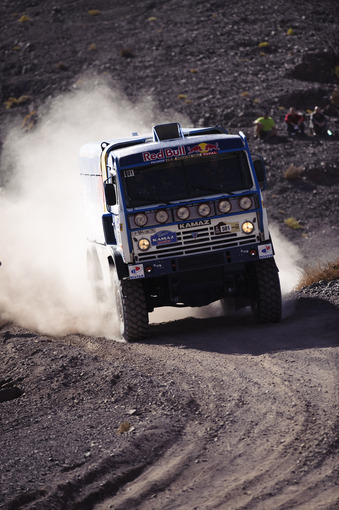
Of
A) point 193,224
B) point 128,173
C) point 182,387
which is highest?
point 128,173

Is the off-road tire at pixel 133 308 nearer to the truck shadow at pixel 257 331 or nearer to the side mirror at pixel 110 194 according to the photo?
the truck shadow at pixel 257 331

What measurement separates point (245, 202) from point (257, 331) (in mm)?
2088

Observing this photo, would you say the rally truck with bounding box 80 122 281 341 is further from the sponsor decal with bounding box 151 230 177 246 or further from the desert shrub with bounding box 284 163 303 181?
the desert shrub with bounding box 284 163 303 181

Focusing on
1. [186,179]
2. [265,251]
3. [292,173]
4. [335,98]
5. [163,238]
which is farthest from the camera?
[335,98]

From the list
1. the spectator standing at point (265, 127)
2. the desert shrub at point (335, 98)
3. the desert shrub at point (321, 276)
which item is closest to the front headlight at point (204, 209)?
the desert shrub at point (321, 276)

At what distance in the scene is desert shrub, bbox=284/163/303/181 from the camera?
106ft

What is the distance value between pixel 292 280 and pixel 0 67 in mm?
33465

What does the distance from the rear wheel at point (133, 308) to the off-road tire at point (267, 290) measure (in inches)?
75.3

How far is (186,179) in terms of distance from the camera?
12781 mm

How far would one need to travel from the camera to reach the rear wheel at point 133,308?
1302 cm

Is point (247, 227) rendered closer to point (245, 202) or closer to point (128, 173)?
point (245, 202)

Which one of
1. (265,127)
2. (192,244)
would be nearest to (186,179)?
(192,244)

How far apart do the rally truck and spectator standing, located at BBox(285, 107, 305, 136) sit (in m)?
22.0

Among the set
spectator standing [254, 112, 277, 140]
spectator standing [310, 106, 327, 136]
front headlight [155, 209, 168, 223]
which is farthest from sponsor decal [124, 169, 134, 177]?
spectator standing [310, 106, 327, 136]
